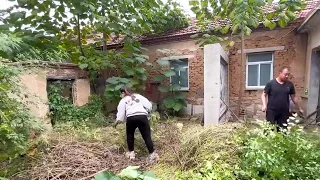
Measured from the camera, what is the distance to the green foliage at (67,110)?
653 cm

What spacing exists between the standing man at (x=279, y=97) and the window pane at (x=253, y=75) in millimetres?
3677

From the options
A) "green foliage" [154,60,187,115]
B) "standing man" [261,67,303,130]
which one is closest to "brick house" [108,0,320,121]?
"green foliage" [154,60,187,115]

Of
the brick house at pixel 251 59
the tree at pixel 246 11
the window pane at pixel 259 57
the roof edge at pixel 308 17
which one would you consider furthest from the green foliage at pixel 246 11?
the window pane at pixel 259 57

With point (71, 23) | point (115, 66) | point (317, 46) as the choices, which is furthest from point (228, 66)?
point (71, 23)

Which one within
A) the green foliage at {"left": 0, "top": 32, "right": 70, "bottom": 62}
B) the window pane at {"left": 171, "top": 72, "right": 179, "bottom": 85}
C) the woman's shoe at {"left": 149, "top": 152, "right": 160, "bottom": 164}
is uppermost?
the green foliage at {"left": 0, "top": 32, "right": 70, "bottom": 62}

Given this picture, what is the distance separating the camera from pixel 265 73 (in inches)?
317

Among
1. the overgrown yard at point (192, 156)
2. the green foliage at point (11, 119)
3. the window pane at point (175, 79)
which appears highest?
the window pane at point (175, 79)

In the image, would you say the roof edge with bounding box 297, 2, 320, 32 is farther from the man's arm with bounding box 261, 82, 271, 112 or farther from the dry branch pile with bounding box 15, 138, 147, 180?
the dry branch pile with bounding box 15, 138, 147, 180

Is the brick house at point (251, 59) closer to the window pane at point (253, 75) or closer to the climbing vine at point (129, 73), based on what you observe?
the window pane at point (253, 75)

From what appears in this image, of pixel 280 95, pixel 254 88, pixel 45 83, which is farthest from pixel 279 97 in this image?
pixel 45 83

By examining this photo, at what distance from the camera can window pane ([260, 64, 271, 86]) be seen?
26.2ft

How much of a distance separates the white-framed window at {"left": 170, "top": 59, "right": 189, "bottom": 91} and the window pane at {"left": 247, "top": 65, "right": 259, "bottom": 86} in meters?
2.42

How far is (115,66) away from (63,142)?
416 centimetres

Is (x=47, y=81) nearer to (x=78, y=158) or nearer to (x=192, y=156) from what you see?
(x=78, y=158)
